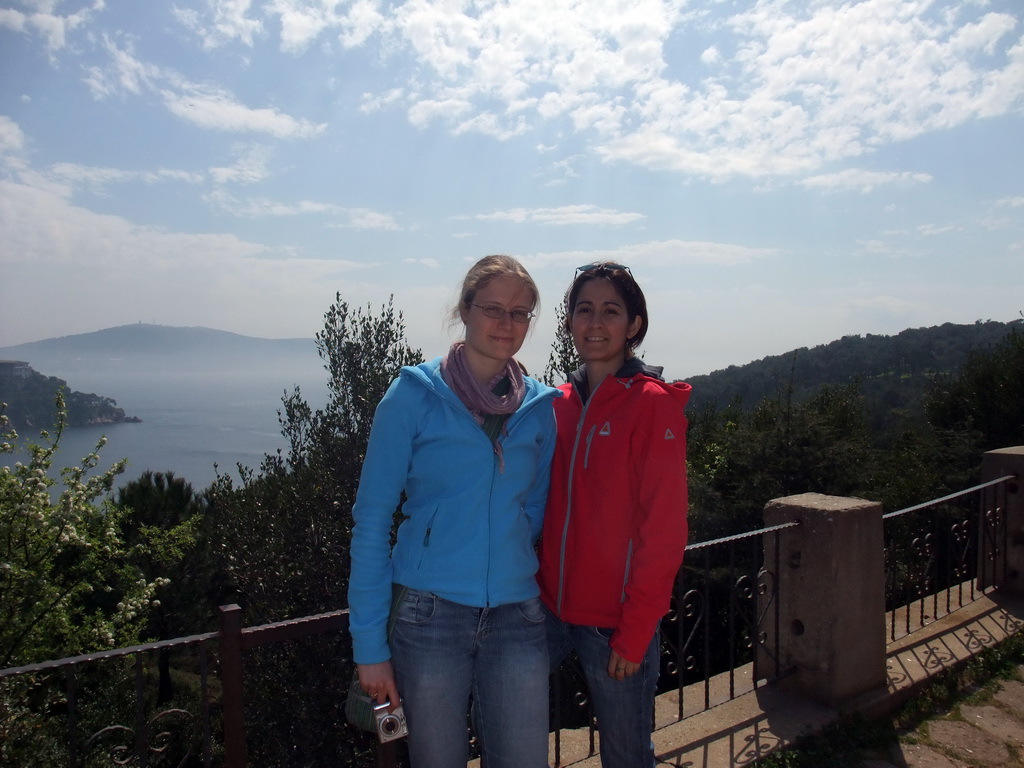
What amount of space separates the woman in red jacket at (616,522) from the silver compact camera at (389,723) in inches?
21.0

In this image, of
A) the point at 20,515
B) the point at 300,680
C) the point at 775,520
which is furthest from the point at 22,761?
the point at 775,520

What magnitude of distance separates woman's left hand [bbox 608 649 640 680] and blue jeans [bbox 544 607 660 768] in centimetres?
4

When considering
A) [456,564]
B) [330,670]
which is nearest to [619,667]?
[456,564]

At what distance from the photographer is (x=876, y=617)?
3.74 meters

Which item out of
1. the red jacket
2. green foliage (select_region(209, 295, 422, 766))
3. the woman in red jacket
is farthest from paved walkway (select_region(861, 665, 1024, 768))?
green foliage (select_region(209, 295, 422, 766))

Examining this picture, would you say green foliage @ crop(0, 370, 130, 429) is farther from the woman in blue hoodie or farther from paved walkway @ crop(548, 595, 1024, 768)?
the woman in blue hoodie

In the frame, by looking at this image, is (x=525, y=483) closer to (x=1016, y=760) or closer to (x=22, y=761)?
(x=1016, y=760)

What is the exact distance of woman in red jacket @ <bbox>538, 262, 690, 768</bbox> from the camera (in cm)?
189

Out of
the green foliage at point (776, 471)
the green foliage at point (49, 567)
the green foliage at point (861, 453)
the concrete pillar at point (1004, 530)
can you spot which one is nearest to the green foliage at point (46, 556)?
the green foliage at point (49, 567)

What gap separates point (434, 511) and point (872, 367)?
39.0 metres

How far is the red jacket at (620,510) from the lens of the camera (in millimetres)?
1880

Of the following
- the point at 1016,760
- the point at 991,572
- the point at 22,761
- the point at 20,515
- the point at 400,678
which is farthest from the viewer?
the point at 20,515

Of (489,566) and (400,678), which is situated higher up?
(489,566)

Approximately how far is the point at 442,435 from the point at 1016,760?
134 inches
